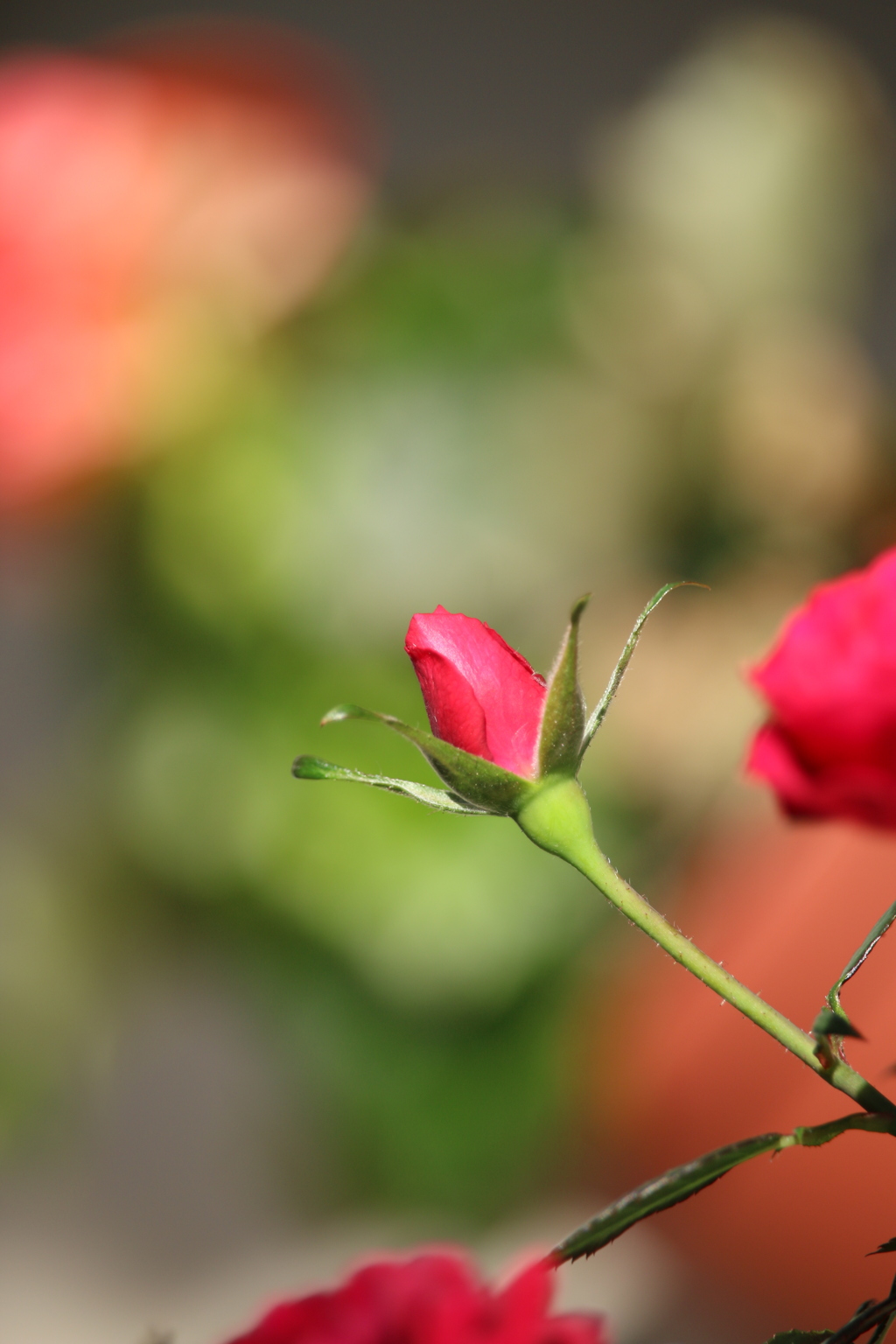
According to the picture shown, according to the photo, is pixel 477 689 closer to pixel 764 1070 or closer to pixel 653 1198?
pixel 653 1198

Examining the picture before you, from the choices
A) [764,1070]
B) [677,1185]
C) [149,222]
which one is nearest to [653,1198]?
[677,1185]

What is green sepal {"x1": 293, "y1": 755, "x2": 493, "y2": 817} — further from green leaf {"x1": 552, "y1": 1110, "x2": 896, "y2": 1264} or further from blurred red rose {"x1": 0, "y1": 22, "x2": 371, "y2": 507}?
blurred red rose {"x1": 0, "y1": 22, "x2": 371, "y2": 507}

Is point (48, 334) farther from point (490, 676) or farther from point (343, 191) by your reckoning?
point (490, 676)

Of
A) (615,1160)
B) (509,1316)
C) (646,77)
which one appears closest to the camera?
(509,1316)

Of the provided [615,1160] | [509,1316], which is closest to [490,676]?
[509,1316]

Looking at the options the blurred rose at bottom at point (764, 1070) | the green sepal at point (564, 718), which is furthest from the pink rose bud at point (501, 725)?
the blurred rose at bottom at point (764, 1070)
